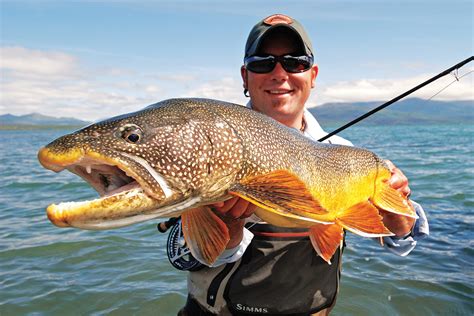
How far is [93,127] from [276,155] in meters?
1.09

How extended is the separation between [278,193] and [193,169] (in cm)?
49

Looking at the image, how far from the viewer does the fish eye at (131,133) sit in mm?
2156

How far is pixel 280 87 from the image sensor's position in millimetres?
3934


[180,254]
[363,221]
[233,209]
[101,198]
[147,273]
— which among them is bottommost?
[147,273]

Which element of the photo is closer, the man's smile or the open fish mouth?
the open fish mouth

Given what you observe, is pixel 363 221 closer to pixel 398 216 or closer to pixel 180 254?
pixel 398 216

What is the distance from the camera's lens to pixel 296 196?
2.31 meters

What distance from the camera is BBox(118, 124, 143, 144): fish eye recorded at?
2.16 m

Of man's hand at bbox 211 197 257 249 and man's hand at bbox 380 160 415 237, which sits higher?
man's hand at bbox 211 197 257 249

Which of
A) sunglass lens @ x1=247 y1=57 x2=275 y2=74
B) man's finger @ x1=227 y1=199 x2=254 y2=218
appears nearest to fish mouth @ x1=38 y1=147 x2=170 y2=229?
man's finger @ x1=227 y1=199 x2=254 y2=218

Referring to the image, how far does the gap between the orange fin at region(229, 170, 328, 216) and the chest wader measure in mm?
1034

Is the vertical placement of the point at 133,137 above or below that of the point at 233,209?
above

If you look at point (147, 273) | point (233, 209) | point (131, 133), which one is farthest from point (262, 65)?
point (147, 273)

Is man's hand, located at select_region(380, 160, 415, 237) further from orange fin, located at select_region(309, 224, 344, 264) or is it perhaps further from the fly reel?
the fly reel
